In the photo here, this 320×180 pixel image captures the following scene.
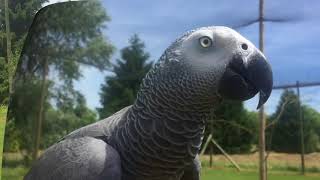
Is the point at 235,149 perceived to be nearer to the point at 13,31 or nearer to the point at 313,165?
the point at 313,165

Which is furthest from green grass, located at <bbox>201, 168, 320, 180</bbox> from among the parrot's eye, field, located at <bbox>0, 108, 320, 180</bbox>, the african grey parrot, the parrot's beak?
the parrot's eye

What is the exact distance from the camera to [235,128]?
49.6 inches

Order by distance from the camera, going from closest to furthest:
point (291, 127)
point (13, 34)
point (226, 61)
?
point (226, 61) < point (291, 127) < point (13, 34)

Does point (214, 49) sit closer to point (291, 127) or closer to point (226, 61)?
point (226, 61)

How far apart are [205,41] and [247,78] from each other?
11 cm

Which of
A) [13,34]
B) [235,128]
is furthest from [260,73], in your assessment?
[13,34]

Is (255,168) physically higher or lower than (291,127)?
lower

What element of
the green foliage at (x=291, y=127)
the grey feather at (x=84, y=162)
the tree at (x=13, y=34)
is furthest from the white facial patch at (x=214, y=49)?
the tree at (x=13, y=34)

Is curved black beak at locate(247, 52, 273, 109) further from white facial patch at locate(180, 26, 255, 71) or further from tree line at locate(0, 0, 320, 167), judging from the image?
tree line at locate(0, 0, 320, 167)

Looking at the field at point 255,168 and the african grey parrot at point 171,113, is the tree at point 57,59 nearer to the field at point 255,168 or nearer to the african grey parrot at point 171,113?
the field at point 255,168

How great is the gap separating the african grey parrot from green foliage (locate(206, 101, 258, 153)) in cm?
24

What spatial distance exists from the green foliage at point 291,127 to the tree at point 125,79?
1.26ft

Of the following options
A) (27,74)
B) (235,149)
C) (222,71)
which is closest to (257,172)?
(235,149)

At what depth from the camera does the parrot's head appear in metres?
0.90
